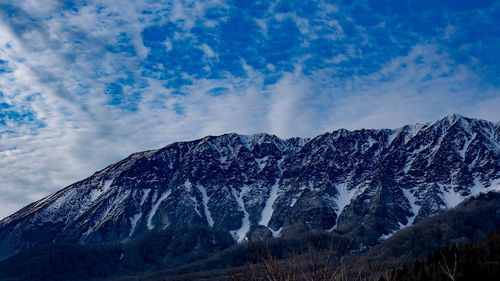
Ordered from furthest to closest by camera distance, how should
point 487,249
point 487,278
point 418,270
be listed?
point 487,249 < point 418,270 < point 487,278

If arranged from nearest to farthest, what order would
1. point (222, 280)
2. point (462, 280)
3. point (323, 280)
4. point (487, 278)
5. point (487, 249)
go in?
point (323, 280), point (462, 280), point (487, 278), point (487, 249), point (222, 280)

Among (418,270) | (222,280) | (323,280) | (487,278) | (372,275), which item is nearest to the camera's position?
(323,280)

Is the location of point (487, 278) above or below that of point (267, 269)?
below

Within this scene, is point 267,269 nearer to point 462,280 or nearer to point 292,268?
point 292,268

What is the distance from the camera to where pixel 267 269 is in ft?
29.2

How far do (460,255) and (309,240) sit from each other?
97.7 meters

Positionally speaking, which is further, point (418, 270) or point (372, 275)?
point (418, 270)

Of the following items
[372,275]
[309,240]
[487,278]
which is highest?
[309,240]

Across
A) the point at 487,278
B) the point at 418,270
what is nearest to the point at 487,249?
the point at 418,270

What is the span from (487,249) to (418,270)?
3256 cm

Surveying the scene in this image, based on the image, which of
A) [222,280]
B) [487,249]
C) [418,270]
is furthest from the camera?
[222,280]

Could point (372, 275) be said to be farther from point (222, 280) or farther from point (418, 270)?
point (222, 280)

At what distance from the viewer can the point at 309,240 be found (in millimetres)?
8633

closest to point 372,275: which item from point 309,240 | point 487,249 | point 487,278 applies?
point 309,240
